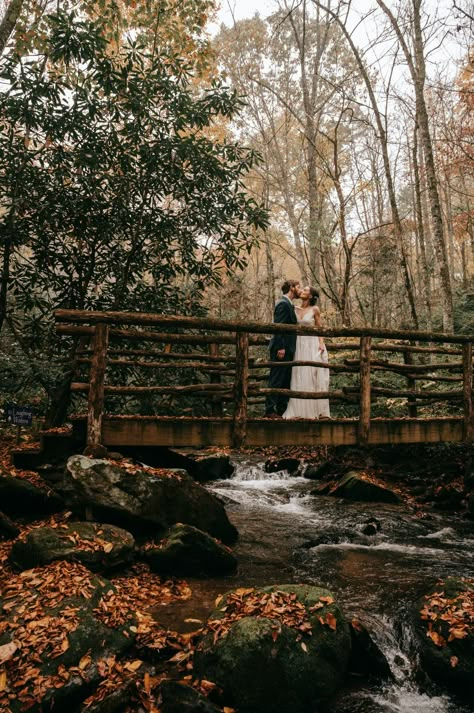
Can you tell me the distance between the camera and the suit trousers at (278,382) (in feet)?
27.1

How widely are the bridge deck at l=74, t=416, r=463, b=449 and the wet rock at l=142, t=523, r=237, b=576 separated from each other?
1.27 meters

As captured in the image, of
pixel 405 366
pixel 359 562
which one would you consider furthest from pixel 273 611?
pixel 405 366

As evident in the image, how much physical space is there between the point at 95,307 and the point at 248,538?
5.23 metres

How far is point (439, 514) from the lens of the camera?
30.0 ft

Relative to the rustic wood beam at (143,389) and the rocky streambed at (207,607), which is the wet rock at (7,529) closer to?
the rocky streambed at (207,607)

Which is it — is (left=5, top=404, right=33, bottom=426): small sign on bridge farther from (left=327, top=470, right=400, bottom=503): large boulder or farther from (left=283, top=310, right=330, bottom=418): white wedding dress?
(left=327, top=470, right=400, bottom=503): large boulder

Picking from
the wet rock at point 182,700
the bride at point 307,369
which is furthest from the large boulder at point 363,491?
the wet rock at point 182,700

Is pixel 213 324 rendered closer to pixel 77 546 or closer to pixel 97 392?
pixel 97 392

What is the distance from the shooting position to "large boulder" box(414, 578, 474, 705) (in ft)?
14.0

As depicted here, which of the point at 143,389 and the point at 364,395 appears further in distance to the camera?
the point at 364,395

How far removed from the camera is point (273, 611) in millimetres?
4539

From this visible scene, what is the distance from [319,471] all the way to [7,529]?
7901 mm

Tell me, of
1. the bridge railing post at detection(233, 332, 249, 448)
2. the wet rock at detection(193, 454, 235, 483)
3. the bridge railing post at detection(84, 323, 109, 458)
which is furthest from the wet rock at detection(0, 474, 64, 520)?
the wet rock at detection(193, 454, 235, 483)

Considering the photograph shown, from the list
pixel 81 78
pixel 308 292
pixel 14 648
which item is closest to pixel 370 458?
pixel 308 292
